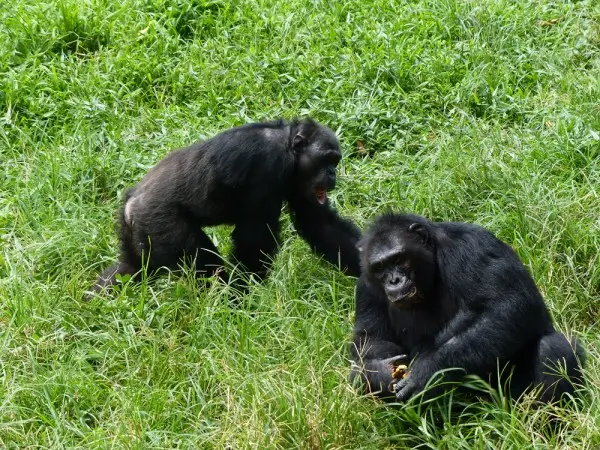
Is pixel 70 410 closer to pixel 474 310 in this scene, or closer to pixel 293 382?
pixel 293 382

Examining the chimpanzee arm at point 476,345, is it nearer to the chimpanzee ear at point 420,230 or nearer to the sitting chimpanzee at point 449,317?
the sitting chimpanzee at point 449,317

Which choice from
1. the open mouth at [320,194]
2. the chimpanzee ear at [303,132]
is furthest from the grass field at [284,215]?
the chimpanzee ear at [303,132]

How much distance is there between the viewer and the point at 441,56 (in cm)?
1115

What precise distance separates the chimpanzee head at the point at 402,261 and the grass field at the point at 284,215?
0.64 metres

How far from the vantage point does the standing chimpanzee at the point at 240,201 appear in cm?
869

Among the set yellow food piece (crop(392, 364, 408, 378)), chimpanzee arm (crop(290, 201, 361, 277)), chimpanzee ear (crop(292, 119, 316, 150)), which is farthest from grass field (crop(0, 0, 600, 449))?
chimpanzee ear (crop(292, 119, 316, 150))

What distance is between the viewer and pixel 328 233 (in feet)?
29.3

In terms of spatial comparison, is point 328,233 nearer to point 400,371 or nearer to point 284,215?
point 284,215

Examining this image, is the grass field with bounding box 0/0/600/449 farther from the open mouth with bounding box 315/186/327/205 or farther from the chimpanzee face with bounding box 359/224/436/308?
the chimpanzee face with bounding box 359/224/436/308

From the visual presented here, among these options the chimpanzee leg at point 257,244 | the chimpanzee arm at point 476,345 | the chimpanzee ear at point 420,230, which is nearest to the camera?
the chimpanzee arm at point 476,345

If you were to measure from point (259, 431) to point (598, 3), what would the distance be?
7.58 meters

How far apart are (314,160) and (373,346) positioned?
2445 mm

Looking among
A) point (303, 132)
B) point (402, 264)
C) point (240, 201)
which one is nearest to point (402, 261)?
point (402, 264)

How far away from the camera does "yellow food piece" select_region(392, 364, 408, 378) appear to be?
6.67 metres
